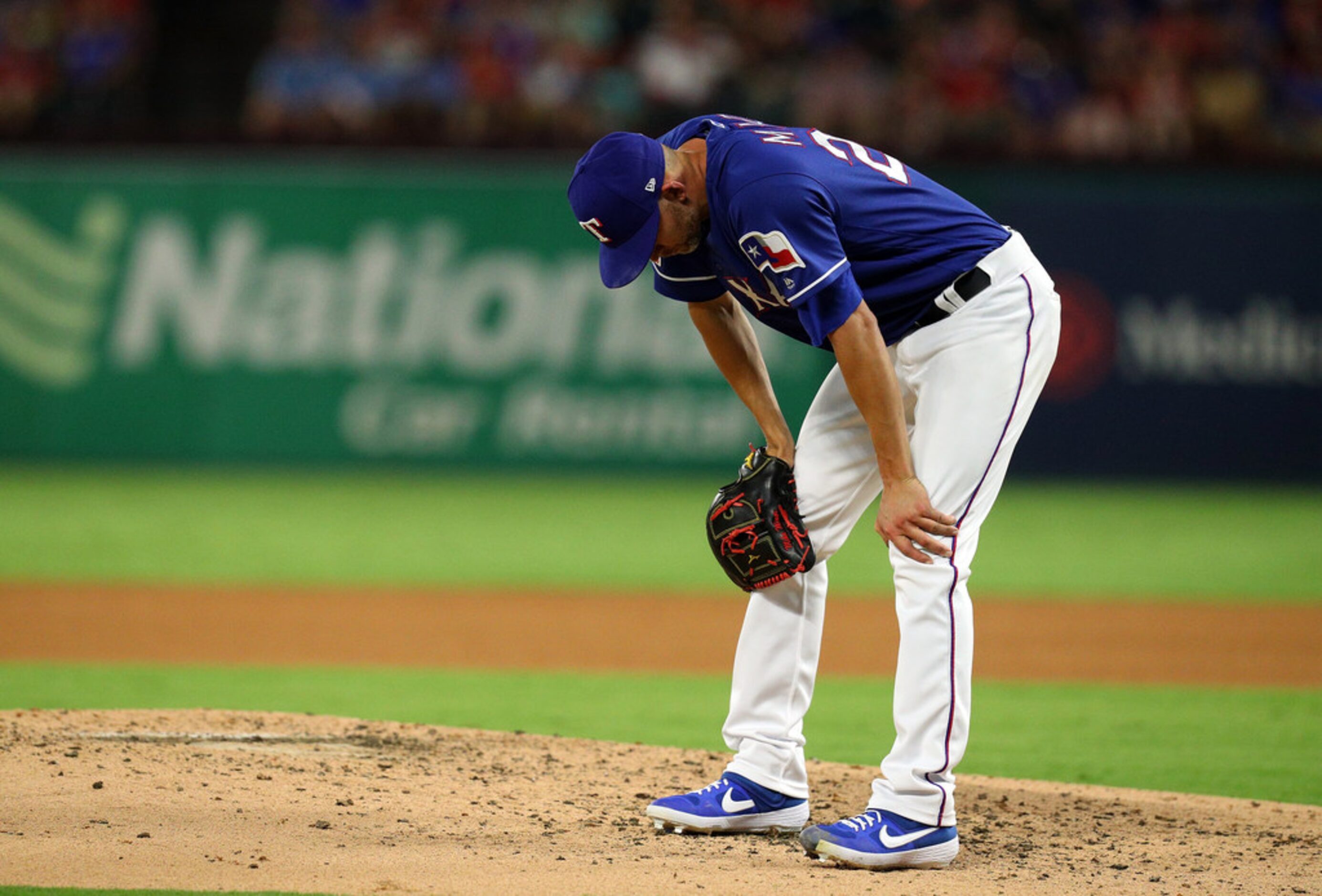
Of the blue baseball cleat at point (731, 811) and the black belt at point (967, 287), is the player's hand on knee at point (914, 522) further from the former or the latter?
the blue baseball cleat at point (731, 811)

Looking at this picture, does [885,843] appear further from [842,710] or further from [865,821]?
[842,710]

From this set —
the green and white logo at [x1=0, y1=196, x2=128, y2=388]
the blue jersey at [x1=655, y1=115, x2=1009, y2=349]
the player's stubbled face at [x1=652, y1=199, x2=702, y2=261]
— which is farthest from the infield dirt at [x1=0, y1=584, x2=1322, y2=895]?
the green and white logo at [x1=0, y1=196, x2=128, y2=388]

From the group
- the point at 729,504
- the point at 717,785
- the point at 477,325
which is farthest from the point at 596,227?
the point at 477,325

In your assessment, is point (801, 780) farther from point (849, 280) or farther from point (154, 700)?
point (154, 700)

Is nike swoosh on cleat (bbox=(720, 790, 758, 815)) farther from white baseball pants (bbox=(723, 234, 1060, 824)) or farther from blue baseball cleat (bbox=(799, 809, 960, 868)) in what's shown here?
blue baseball cleat (bbox=(799, 809, 960, 868))

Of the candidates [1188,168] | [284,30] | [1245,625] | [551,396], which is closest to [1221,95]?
[1188,168]
